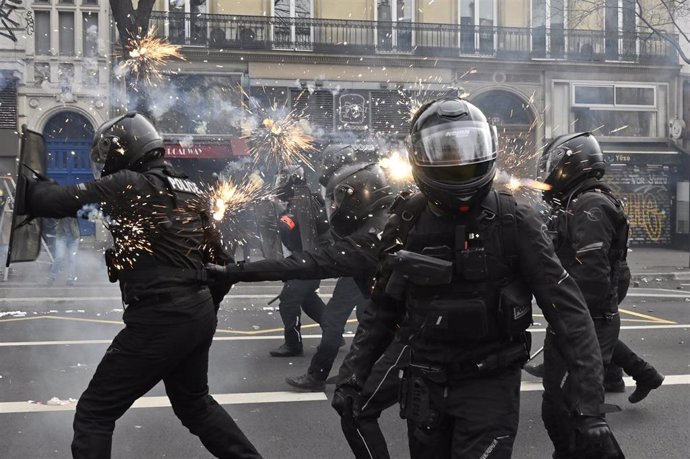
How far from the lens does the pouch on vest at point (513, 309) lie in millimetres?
2941

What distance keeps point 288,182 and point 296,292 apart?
1588 mm

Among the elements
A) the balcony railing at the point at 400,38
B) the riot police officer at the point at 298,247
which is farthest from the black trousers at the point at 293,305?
the balcony railing at the point at 400,38

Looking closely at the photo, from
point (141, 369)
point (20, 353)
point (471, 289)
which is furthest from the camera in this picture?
point (20, 353)

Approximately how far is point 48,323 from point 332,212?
5.31 meters

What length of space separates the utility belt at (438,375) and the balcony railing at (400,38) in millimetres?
16917

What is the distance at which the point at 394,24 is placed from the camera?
20.5m

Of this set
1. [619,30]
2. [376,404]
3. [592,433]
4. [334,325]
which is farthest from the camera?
[619,30]

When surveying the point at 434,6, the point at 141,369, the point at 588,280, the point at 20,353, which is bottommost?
the point at 20,353

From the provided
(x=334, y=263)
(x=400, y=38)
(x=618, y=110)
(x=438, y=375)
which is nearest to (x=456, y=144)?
(x=438, y=375)

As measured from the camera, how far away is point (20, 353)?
7.24 meters

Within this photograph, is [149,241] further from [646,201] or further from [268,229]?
[646,201]

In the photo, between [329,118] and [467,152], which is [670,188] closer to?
[329,118]

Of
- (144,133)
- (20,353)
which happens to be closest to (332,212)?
(144,133)

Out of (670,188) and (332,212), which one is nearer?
(332,212)
